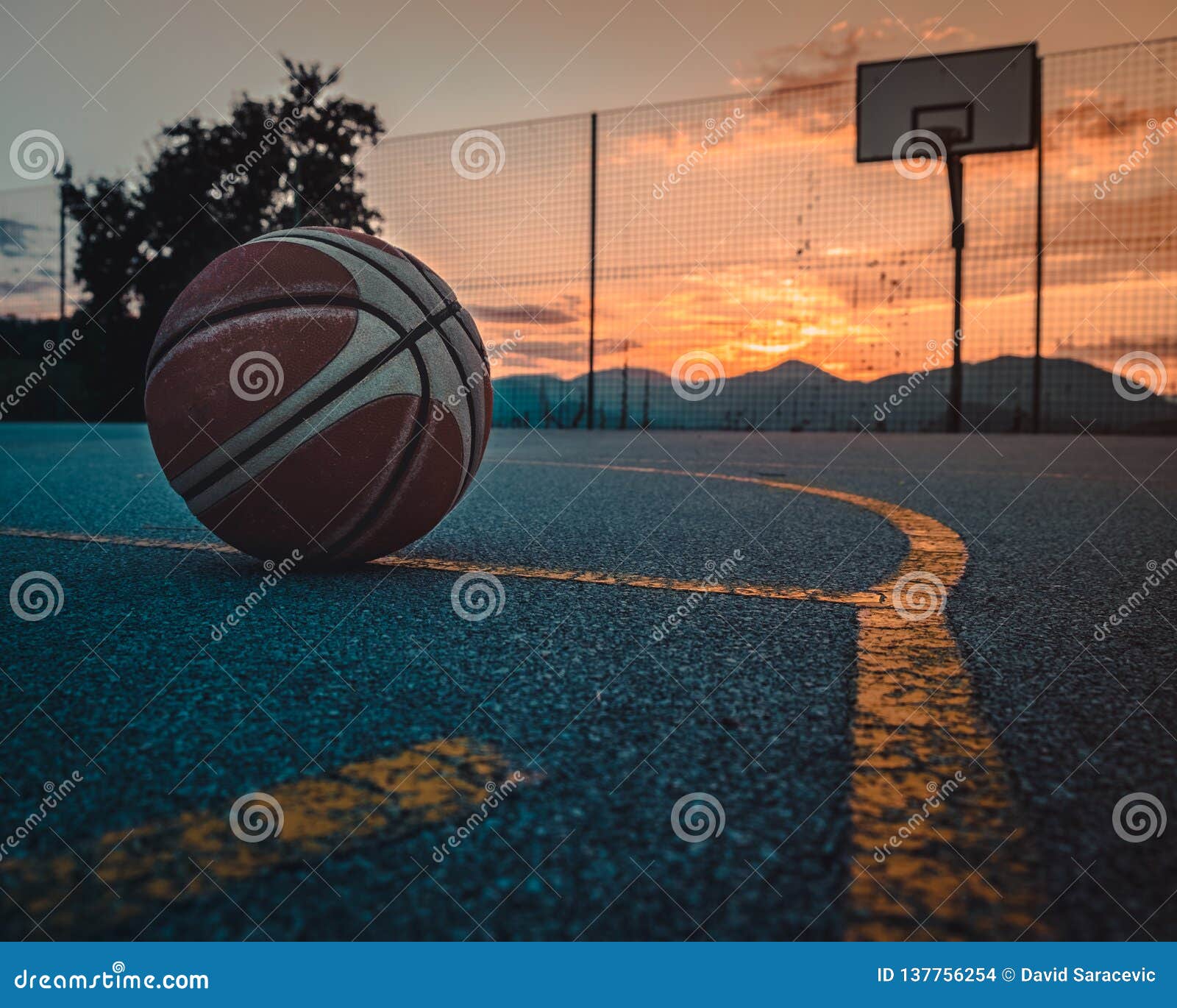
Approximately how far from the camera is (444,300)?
3283 mm

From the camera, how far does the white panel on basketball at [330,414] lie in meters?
2.89

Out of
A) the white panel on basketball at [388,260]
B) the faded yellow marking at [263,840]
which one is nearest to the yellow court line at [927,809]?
the faded yellow marking at [263,840]

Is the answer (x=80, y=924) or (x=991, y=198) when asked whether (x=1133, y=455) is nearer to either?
(x=991, y=198)

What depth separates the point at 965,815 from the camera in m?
1.39

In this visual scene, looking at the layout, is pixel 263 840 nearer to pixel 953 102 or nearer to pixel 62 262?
pixel 953 102

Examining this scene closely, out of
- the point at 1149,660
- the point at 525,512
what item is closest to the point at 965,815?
the point at 1149,660

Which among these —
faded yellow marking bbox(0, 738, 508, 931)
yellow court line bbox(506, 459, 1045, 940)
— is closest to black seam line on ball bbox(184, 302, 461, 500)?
faded yellow marking bbox(0, 738, 508, 931)

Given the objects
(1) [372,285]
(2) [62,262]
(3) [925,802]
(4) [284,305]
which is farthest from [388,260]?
(2) [62,262]

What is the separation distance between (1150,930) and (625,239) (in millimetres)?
15724

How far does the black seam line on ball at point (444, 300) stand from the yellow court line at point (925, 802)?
1.35 metres

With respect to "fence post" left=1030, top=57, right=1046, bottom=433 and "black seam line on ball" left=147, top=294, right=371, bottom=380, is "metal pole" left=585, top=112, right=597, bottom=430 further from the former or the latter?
"black seam line on ball" left=147, top=294, right=371, bottom=380

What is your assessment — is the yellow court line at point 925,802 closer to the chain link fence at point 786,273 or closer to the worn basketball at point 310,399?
the worn basketball at point 310,399

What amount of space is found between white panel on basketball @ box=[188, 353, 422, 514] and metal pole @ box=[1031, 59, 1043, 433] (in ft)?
46.4

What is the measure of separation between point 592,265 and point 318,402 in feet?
45.4
